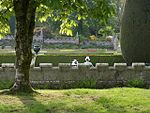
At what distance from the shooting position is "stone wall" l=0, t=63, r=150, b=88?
1541 centimetres

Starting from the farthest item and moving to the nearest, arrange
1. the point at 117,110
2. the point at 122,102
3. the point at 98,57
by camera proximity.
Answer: the point at 98,57 → the point at 122,102 → the point at 117,110

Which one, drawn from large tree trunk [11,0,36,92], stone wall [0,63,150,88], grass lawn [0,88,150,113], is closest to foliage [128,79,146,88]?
stone wall [0,63,150,88]

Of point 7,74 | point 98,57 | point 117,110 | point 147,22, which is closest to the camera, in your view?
point 117,110

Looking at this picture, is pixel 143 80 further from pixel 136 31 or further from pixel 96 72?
pixel 136 31

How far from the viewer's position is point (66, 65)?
15.5 m

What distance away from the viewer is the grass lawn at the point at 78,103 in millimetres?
8245

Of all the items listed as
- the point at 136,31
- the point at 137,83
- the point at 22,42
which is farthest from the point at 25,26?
the point at 136,31

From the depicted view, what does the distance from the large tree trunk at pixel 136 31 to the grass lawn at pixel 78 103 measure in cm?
912

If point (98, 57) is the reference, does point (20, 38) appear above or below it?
above

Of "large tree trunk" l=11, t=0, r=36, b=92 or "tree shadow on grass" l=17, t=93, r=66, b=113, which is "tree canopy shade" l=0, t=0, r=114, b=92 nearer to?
"large tree trunk" l=11, t=0, r=36, b=92

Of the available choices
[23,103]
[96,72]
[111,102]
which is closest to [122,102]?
[111,102]

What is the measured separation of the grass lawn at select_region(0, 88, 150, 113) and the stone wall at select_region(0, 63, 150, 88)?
4.89m

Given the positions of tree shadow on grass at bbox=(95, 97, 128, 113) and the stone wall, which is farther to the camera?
the stone wall

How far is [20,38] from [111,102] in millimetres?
2977
